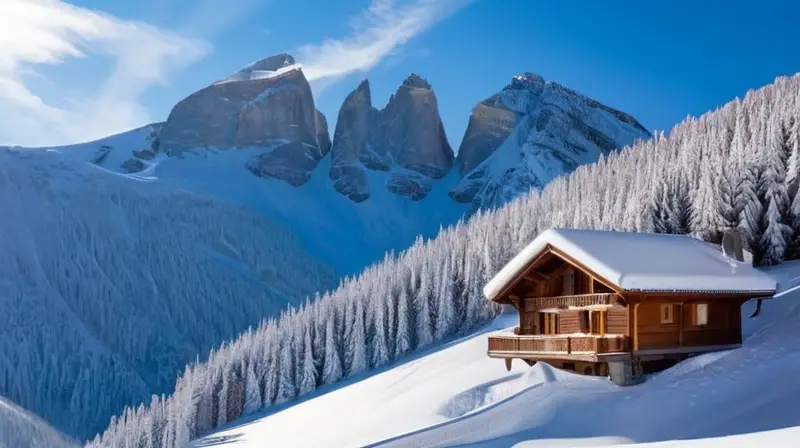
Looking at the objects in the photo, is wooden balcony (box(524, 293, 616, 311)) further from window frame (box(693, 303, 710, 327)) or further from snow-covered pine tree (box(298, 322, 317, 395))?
snow-covered pine tree (box(298, 322, 317, 395))

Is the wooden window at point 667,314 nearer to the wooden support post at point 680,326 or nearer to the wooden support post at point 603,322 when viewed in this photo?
the wooden support post at point 680,326

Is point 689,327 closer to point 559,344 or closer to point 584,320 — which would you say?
point 584,320

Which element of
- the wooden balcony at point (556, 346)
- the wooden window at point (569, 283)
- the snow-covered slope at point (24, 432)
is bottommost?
the snow-covered slope at point (24, 432)

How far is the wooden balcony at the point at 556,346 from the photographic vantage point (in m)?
25.2

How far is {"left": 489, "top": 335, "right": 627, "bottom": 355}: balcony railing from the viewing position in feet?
82.5

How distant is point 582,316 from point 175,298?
167667mm

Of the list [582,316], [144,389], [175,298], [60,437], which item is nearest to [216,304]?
[175,298]

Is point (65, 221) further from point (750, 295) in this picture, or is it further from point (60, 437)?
point (750, 295)

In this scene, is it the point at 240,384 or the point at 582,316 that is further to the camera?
the point at 240,384

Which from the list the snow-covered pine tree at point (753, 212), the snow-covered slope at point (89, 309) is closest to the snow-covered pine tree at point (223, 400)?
the snow-covered pine tree at point (753, 212)

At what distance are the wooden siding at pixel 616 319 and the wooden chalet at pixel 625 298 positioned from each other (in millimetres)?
33

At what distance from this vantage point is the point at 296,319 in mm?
83625

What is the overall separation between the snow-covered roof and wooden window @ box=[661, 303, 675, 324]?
4.08 feet

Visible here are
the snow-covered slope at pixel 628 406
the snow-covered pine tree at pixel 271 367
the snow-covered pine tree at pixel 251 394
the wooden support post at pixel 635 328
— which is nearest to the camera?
the snow-covered slope at pixel 628 406
